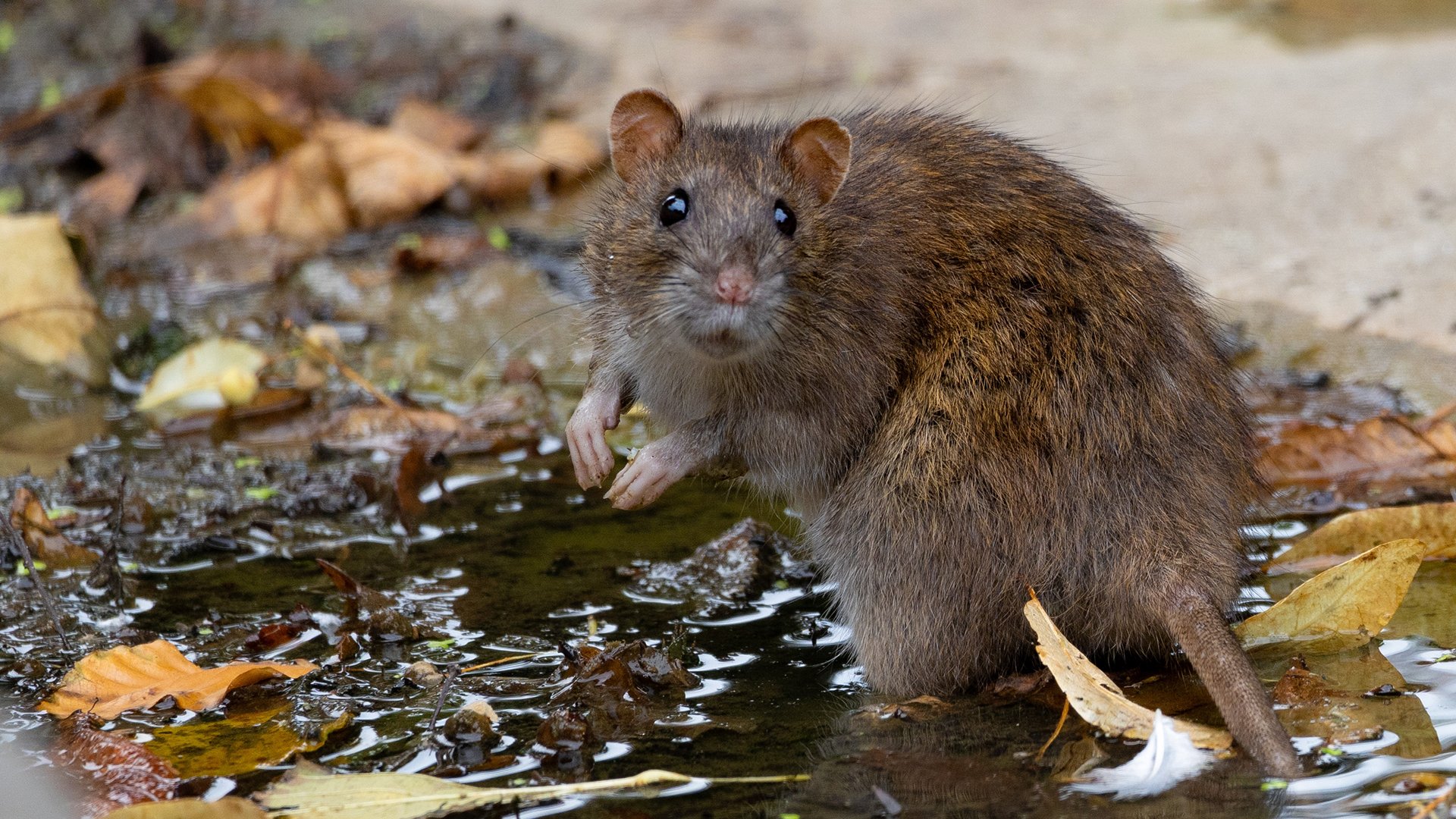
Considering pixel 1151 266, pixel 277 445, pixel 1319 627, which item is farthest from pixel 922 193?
pixel 277 445

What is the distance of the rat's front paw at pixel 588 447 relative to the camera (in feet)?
13.8

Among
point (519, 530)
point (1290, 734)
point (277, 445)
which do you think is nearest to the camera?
point (1290, 734)

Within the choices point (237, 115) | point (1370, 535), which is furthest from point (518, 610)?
point (237, 115)

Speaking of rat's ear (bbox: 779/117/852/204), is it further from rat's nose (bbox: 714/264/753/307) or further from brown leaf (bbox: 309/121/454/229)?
brown leaf (bbox: 309/121/454/229)

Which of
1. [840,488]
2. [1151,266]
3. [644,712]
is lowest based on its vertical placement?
[644,712]

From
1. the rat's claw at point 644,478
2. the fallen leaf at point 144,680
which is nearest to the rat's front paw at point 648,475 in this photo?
the rat's claw at point 644,478

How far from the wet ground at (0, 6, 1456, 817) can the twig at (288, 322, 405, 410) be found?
0.09 metres

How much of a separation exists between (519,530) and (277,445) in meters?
1.30

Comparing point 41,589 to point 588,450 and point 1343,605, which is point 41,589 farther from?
point 1343,605

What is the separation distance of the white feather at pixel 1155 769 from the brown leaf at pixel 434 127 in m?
6.01

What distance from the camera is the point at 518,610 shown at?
4.22 metres

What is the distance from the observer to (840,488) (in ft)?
13.1

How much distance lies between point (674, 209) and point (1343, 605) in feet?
6.33

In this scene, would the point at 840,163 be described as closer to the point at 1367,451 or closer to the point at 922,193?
the point at 922,193
